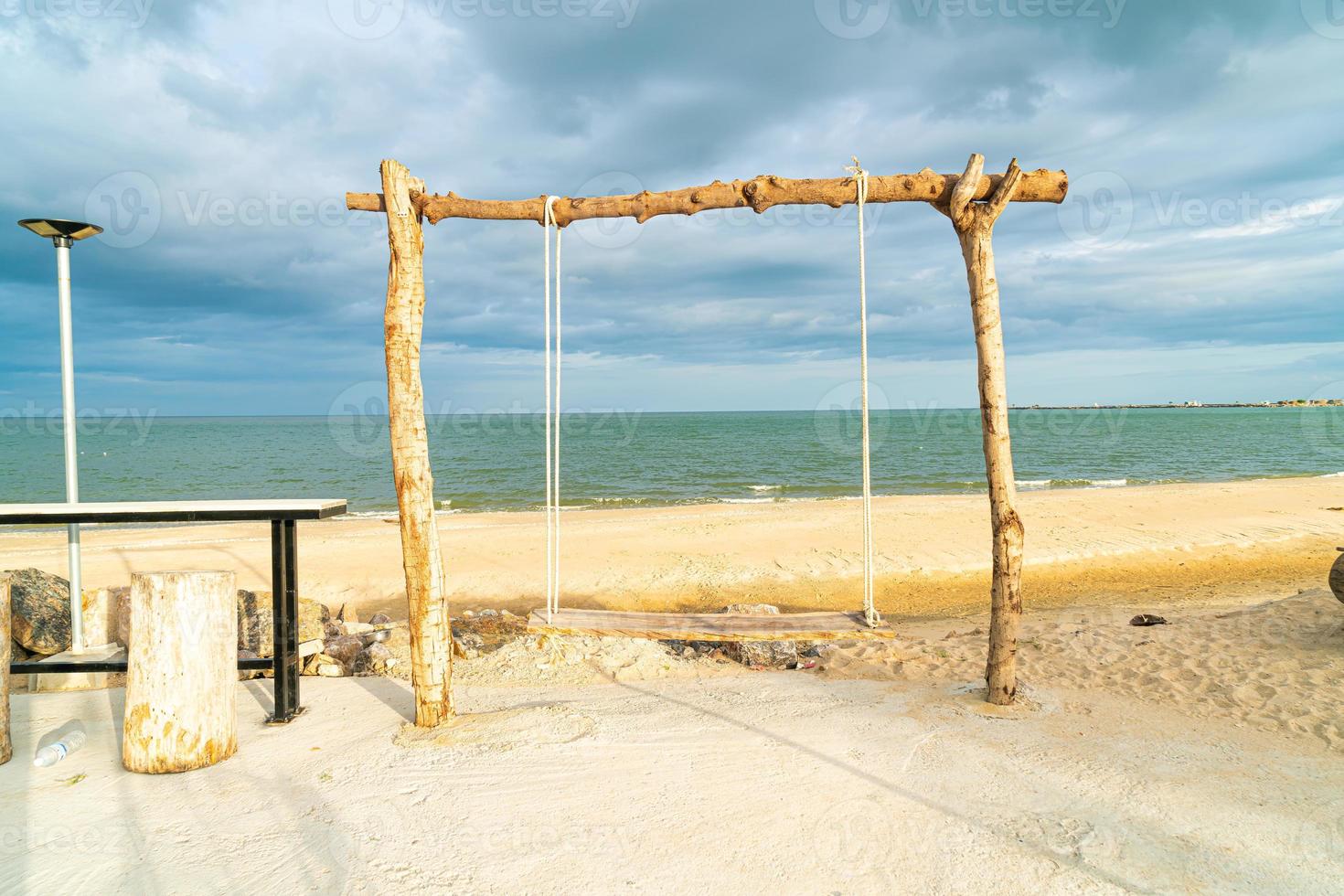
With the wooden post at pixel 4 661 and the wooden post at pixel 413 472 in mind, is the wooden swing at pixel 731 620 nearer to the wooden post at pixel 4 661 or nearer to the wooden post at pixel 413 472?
the wooden post at pixel 413 472

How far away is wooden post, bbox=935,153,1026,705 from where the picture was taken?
12.9ft

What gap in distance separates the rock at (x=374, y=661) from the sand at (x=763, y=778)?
43cm

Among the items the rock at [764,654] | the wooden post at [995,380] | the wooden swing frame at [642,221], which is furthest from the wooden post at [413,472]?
the wooden post at [995,380]

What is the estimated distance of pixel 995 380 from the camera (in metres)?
3.93

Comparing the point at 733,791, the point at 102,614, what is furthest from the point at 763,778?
the point at 102,614

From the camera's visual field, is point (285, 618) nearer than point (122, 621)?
Yes

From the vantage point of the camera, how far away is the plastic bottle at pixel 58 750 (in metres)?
3.25

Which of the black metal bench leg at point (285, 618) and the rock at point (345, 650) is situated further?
the rock at point (345, 650)

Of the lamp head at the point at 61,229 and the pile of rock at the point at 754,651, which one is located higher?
the lamp head at the point at 61,229

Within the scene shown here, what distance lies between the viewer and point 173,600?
3076mm

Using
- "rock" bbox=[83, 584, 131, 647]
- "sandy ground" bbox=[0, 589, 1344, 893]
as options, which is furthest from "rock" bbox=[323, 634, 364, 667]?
"rock" bbox=[83, 584, 131, 647]

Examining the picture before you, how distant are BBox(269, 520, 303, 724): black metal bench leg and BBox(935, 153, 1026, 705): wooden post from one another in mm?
3808

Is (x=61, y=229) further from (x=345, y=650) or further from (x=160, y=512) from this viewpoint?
(x=345, y=650)

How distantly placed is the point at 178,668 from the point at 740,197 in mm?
3750
